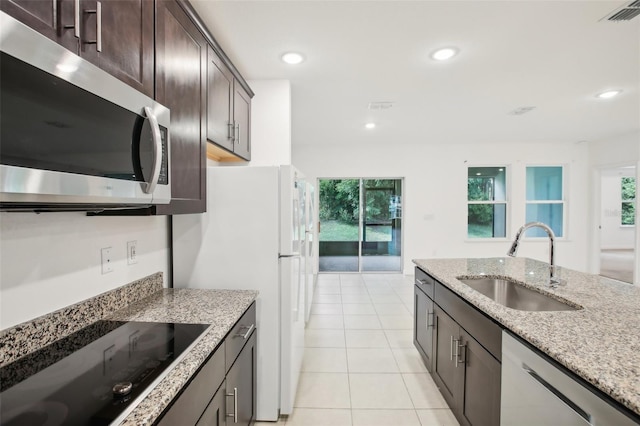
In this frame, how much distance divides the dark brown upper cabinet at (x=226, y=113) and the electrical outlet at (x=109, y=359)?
1.18 metres

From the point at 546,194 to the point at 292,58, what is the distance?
19.9 ft

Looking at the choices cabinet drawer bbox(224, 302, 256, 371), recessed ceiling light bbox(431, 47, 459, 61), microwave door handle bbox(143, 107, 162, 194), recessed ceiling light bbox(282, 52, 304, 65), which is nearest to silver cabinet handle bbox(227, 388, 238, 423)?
cabinet drawer bbox(224, 302, 256, 371)

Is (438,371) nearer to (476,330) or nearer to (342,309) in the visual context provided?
(476,330)

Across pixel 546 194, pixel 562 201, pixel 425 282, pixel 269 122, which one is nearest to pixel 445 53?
pixel 269 122

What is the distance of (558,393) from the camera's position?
3.22 ft

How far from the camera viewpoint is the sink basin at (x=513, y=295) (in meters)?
1.71

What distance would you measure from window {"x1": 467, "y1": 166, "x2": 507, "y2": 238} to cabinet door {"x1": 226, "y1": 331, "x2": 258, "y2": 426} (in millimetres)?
5332

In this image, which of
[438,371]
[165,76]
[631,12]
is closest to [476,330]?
[438,371]

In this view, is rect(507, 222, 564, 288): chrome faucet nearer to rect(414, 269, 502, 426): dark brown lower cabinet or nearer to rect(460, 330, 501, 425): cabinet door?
rect(414, 269, 502, 426): dark brown lower cabinet

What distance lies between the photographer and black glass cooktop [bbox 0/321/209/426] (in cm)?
71

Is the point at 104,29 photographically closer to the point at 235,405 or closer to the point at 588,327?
the point at 235,405

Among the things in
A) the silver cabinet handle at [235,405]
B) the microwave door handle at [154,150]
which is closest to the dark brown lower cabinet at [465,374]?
the silver cabinet handle at [235,405]

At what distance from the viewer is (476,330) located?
152 centimetres

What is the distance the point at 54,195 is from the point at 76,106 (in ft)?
0.81
